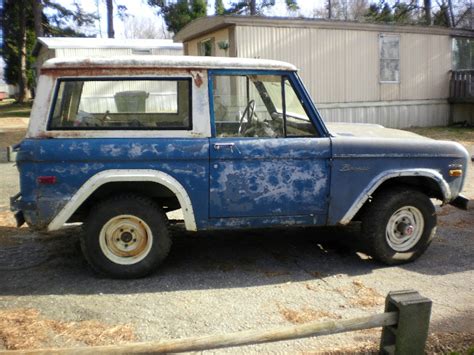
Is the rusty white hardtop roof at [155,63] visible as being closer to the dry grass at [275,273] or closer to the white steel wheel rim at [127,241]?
the white steel wheel rim at [127,241]

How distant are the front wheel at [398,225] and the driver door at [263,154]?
0.54 metres

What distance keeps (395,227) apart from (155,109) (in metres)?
2.58

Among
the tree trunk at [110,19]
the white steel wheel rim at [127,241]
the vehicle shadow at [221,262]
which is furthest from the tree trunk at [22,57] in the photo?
the white steel wheel rim at [127,241]

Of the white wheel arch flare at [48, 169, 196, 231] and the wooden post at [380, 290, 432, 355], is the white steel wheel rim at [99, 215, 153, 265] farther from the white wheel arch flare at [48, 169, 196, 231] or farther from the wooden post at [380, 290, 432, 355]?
the wooden post at [380, 290, 432, 355]

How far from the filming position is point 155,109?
441 cm

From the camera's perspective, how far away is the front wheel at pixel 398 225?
15.3ft

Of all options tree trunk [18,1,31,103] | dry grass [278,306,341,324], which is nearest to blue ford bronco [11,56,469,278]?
dry grass [278,306,341,324]

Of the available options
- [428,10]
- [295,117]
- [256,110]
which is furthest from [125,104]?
[428,10]

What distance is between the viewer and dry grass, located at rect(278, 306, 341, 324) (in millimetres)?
3662

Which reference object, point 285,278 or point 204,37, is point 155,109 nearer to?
point 285,278

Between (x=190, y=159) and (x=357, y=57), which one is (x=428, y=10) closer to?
(x=357, y=57)

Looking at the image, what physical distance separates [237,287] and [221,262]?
0.64 metres

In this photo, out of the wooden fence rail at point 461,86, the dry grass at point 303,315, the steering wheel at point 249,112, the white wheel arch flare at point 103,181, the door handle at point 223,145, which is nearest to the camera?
the dry grass at point 303,315

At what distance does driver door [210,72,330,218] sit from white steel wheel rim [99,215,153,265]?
64cm
